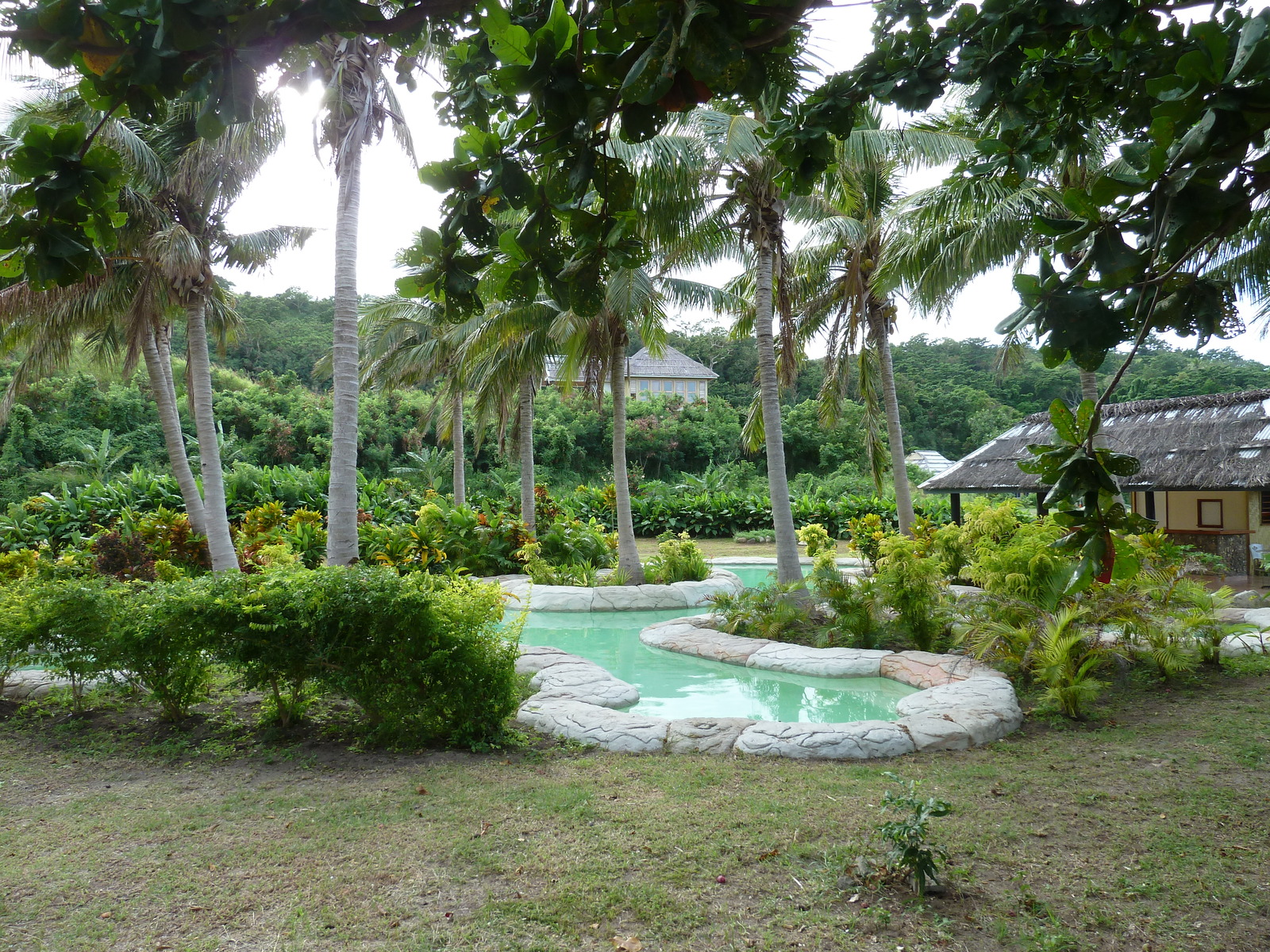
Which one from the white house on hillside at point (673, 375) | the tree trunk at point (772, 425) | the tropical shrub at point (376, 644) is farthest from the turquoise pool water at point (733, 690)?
the white house on hillside at point (673, 375)

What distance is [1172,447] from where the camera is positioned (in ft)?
45.4

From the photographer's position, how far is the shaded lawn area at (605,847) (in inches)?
111

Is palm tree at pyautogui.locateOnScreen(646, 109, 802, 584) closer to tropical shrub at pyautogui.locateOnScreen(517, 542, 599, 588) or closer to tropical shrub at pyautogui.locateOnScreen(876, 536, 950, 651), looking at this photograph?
tropical shrub at pyautogui.locateOnScreen(876, 536, 950, 651)

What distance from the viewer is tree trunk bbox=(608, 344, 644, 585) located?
1240 cm

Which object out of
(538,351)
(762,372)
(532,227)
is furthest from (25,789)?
(538,351)

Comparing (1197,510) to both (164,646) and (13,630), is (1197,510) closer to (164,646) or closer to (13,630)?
(164,646)

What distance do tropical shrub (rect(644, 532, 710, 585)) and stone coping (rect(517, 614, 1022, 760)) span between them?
5.62 m

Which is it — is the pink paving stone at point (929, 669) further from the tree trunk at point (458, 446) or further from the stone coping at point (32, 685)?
the tree trunk at point (458, 446)

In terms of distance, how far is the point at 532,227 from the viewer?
218 cm

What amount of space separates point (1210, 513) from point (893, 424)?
7.90 m

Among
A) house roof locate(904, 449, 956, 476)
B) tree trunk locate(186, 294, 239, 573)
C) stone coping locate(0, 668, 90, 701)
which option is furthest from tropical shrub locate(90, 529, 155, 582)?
house roof locate(904, 449, 956, 476)

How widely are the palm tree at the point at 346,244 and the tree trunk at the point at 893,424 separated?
26.2 ft

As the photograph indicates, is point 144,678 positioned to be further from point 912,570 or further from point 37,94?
point 37,94

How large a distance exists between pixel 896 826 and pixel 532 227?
262 cm
